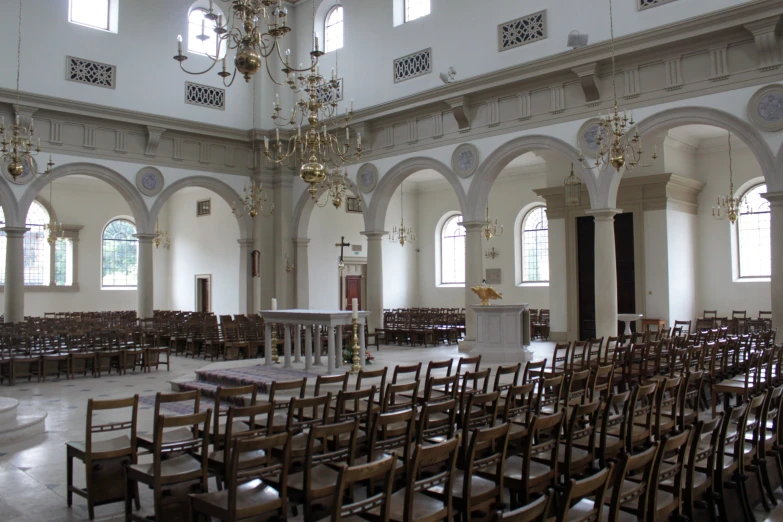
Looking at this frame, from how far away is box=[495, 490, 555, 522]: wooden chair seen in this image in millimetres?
2445

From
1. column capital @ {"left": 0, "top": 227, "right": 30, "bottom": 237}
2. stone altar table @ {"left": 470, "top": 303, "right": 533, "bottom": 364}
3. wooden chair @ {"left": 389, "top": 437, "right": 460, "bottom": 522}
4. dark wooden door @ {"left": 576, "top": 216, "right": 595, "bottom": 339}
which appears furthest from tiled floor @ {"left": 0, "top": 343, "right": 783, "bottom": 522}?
column capital @ {"left": 0, "top": 227, "right": 30, "bottom": 237}

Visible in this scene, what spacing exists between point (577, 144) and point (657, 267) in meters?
4.70

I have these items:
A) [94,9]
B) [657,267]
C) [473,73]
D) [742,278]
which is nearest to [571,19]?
[473,73]

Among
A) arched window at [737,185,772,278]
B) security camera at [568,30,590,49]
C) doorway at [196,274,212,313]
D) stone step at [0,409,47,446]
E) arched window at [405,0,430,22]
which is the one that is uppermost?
arched window at [405,0,430,22]

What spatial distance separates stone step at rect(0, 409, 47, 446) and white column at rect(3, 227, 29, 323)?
9218 millimetres

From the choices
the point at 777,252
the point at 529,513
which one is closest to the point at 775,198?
the point at 777,252

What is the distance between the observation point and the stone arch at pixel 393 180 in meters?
15.3

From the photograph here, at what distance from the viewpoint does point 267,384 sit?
9109 millimetres

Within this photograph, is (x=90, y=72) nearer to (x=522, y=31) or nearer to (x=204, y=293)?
(x=204, y=293)

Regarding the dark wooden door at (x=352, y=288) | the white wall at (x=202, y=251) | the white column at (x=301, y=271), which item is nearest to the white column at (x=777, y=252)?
the white column at (x=301, y=271)

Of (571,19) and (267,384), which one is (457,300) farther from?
(267,384)

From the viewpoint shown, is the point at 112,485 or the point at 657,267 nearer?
the point at 112,485

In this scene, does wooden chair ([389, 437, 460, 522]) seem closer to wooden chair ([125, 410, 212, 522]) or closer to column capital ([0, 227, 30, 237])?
wooden chair ([125, 410, 212, 522])

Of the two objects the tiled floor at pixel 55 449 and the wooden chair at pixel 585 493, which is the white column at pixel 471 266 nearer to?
the tiled floor at pixel 55 449
